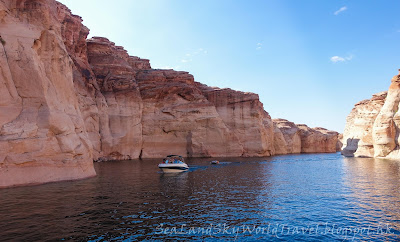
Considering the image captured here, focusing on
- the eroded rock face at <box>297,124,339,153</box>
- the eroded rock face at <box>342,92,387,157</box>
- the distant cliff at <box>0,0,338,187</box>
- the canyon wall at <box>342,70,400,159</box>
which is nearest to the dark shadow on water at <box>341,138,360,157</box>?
the eroded rock face at <box>342,92,387,157</box>

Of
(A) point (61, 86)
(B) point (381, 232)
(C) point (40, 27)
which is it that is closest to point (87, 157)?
(A) point (61, 86)

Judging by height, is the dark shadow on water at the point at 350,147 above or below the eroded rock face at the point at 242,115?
below

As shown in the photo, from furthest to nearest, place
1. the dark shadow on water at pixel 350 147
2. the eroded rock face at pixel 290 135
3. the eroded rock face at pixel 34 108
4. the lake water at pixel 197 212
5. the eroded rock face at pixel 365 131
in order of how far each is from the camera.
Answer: the eroded rock face at pixel 290 135, the dark shadow on water at pixel 350 147, the eroded rock face at pixel 365 131, the eroded rock face at pixel 34 108, the lake water at pixel 197 212

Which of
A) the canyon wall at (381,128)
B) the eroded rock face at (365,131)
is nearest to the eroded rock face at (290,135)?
the eroded rock face at (365,131)

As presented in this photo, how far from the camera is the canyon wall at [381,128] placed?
202ft

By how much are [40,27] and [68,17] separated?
3166cm

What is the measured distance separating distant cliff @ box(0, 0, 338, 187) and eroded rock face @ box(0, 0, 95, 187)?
8 cm

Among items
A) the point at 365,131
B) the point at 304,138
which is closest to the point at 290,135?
the point at 304,138

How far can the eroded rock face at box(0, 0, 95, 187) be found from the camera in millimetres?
21547

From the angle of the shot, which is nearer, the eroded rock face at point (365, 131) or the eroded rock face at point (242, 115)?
the eroded rock face at point (365, 131)

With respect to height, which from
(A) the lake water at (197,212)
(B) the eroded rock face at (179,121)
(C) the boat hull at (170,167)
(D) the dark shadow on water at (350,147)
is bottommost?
(A) the lake water at (197,212)

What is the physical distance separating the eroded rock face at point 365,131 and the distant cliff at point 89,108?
2474 centimetres

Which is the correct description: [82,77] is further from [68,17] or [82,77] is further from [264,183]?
[264,183]

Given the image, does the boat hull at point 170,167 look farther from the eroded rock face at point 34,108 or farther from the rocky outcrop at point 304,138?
the rocky outcrop at point 304,138
